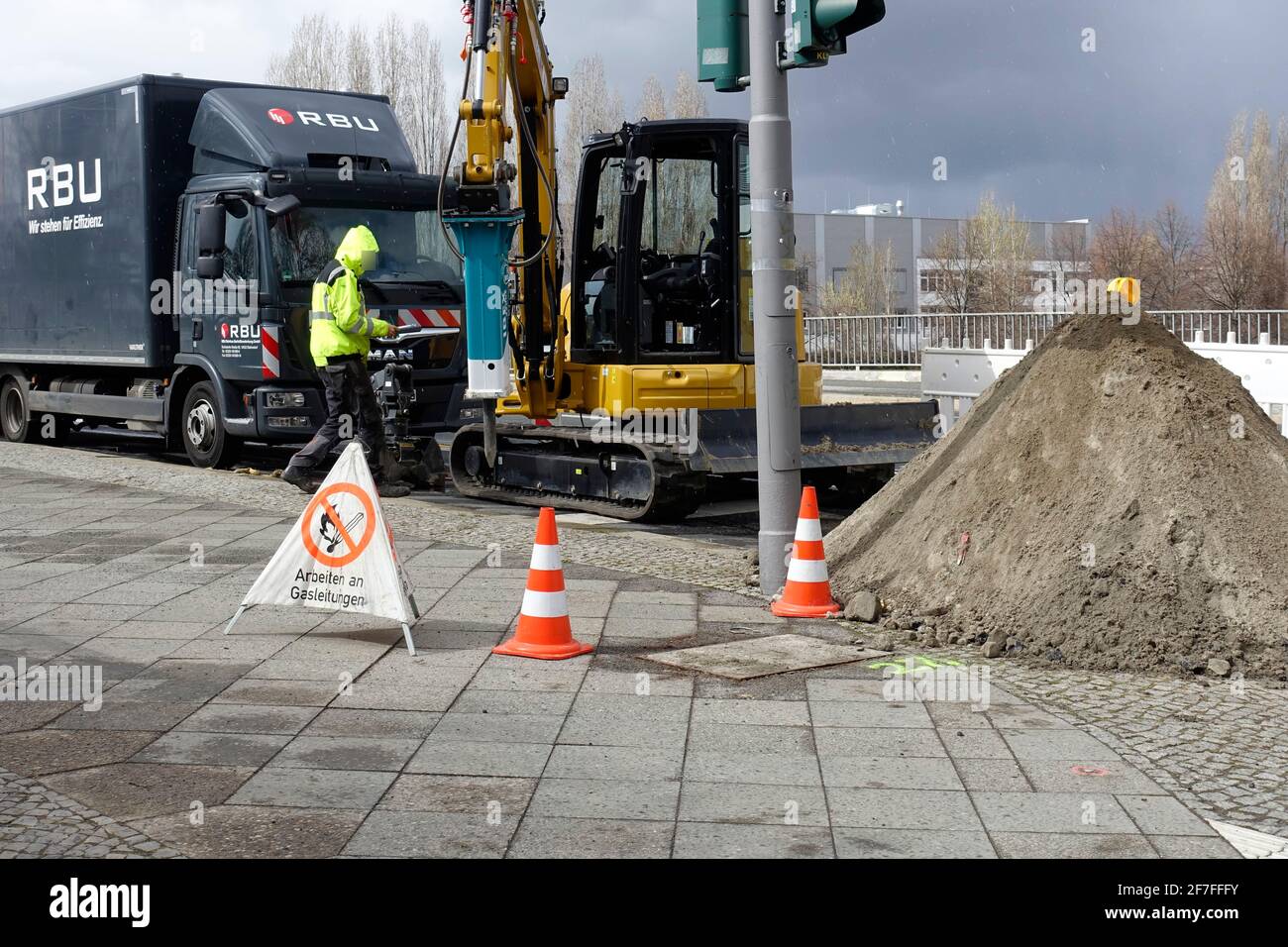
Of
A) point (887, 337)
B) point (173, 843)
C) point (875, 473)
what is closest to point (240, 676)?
point (173, 843)

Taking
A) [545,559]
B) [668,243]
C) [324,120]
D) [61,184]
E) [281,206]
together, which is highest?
[324,120]

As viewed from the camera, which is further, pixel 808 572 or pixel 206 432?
pixel 206 432

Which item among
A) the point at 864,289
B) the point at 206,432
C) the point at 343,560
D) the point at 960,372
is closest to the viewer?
the point at 343,560

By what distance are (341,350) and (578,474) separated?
2567 mm

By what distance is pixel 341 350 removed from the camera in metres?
13.4

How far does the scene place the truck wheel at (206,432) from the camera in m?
16.0

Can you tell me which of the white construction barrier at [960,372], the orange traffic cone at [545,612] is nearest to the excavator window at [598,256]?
the orange traffic cone at [545,612]

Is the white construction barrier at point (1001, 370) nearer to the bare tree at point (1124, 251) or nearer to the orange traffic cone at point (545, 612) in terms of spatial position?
the orange traffic cone at point (545, 612)

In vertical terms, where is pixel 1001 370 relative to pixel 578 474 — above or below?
above

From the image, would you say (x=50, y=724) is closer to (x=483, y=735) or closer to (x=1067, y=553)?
(x=483, y=735)

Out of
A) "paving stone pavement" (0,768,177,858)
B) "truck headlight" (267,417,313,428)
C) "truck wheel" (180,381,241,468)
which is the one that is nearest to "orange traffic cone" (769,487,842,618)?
"paving stone pavement" (0,768,177,858)

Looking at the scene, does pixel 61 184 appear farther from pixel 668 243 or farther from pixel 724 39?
pixel 724 39

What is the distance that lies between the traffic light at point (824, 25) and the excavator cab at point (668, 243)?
12.2 feet

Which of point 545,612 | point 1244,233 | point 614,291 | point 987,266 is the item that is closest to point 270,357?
point 614,291
